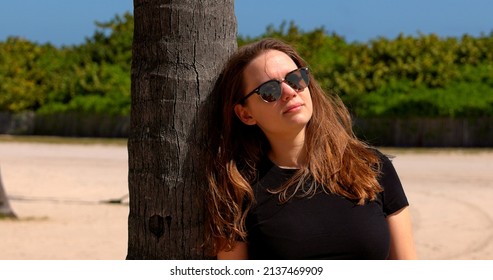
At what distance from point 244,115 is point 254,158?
0.19 m

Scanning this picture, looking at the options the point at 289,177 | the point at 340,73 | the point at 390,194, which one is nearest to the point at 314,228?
the point at 289,177

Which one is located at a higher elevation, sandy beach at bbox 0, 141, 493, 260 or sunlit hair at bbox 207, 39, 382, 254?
sunlit hair at bbox 207, 39, 382, 254

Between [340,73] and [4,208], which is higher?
[340,73]

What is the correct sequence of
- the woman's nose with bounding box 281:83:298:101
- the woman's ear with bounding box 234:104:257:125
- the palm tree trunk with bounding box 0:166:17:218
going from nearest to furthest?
the woman's nose with bounding box 281:83:298:101 < the woman's ear with bounding box 234:104:257:125 < the palm tree trunk with bounding box 0:166:17:218

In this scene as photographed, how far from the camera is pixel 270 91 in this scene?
3.15m

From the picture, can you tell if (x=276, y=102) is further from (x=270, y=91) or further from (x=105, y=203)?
(x=105, y=203)

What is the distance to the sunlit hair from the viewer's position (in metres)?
3.09

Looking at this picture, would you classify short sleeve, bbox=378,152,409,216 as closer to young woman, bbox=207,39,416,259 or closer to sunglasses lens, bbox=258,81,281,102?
young woman, bbox=207,39,416,259

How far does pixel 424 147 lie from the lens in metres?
22.3

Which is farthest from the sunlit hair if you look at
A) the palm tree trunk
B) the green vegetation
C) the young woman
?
the green vegetation

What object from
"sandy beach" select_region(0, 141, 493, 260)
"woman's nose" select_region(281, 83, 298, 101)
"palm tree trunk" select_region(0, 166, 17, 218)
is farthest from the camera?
"palm tree trunk" select_region(0, 166, 17, 218)

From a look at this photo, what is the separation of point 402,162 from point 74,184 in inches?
296

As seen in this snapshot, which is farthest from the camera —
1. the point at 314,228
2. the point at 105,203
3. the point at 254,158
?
the point at 105,203

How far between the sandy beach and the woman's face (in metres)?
5.49
